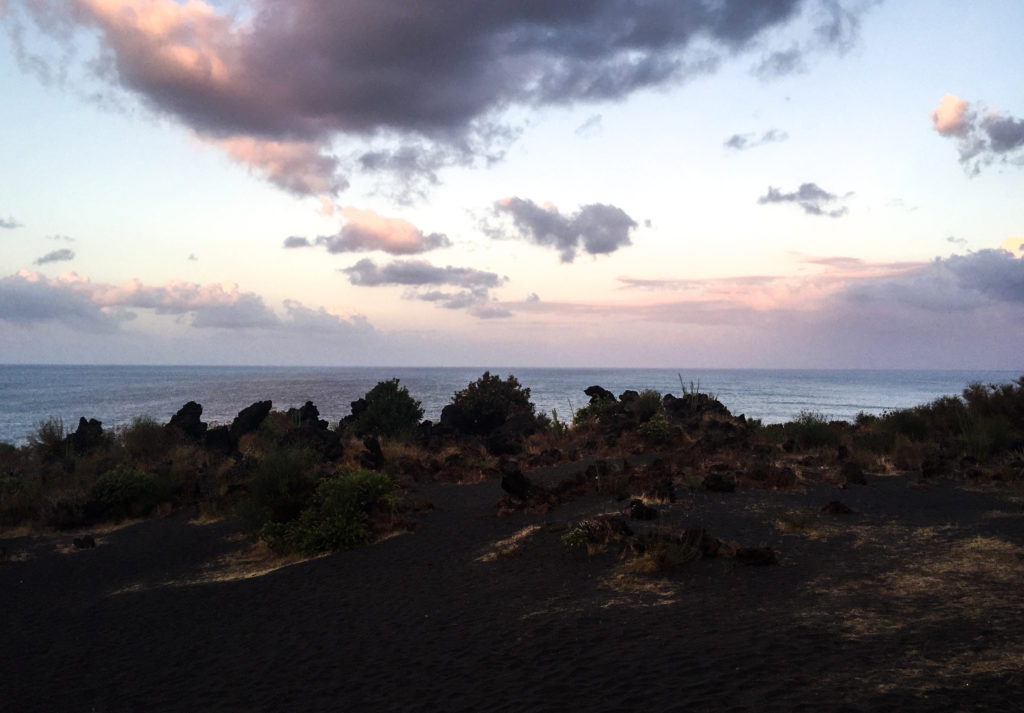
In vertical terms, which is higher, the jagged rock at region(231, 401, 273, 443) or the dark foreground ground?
the jagged rock at region(231, 401, 273, 443)

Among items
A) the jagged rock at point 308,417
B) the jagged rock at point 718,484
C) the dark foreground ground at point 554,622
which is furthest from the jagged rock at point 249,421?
the jagged rock at point 718,484

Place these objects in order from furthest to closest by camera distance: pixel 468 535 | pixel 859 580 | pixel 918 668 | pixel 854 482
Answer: pixel 854 482, pixel 468 535, pixel 859 580, pixel 918 668

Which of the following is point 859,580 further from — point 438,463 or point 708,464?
point 438,463

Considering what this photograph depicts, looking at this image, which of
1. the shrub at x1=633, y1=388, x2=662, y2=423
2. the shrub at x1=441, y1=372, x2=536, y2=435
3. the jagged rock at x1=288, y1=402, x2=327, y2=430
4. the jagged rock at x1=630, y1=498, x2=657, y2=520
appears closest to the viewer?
the jagged rock at x1=630, y1=498, x2=657, y2=520

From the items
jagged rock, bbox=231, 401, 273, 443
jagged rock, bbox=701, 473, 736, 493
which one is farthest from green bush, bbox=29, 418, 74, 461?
jagged rock, bbox=701, 473, 736, 493

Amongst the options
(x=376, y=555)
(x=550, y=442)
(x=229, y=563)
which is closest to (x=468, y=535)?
(x=376, y=555)

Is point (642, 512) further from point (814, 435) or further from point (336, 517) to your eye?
point (814, 435)

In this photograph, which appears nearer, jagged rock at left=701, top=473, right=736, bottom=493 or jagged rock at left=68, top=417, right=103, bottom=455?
jagged rock at left=701, top=473, right=736, bottom=493

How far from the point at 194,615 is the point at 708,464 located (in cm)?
1247

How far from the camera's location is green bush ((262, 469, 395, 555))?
539 inches

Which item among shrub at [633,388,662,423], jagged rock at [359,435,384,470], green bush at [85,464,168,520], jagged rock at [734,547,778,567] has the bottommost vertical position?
green bush at [85,464,168,520]

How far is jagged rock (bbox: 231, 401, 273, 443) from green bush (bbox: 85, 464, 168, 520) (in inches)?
362

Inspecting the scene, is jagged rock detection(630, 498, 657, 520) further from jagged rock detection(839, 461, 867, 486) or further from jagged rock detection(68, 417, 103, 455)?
jagged rock detection(68, 417, 103, 455)

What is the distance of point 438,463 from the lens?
2198cm
